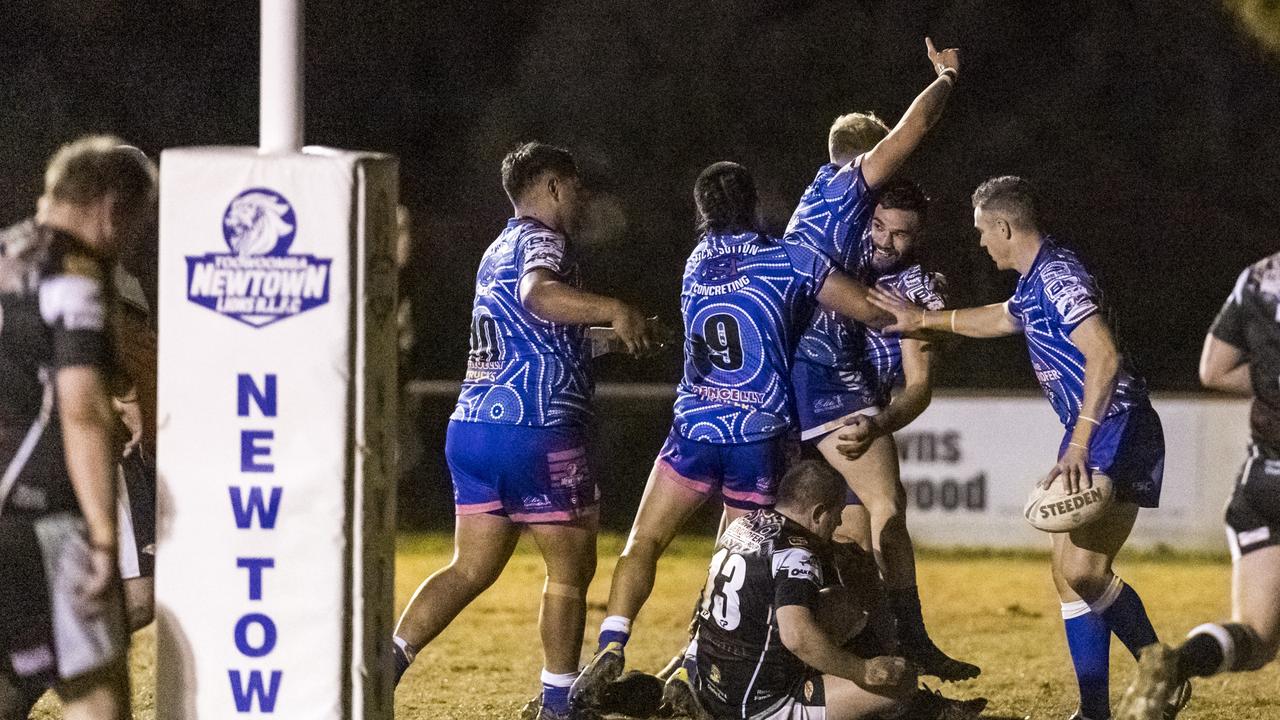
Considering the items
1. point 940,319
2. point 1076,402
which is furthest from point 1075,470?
point 940,319

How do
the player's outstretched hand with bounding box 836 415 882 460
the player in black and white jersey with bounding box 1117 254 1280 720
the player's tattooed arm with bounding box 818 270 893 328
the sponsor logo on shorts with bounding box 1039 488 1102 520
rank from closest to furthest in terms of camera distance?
the player in black and white jersey with bounding box 1117 254 1280 720
the sponsor logo on shorts with bounding box 1039 488 1102 520
the player's tattooed arm with bounding box 818 270 893 328
the player's outstretched hand with bounding box 836 415 882 460

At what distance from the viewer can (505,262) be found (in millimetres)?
6797

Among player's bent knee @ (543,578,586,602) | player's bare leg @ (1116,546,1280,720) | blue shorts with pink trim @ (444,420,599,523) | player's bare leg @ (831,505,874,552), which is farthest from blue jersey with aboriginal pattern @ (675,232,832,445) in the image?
player's bare leg @ (1116,546,1280,720)

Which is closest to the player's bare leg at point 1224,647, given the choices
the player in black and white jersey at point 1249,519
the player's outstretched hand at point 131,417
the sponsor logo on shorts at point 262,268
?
the player in black and white jersey at point 1249,519

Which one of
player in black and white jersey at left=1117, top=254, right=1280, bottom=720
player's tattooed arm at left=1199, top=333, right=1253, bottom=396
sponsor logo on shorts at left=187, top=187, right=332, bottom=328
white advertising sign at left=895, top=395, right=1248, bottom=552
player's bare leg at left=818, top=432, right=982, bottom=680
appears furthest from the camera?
white advertising sign at left=895, top=395, right=1248, bottom=552

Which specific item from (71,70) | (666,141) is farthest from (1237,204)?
(71,70)

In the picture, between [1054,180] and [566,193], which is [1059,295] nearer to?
[566,193]

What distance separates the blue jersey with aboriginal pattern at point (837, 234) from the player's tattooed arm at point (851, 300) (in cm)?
23

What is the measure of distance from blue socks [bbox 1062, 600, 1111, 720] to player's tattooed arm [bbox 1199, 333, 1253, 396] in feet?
4.58

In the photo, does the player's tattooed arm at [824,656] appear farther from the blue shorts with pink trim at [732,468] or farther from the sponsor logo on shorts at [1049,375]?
the sponsor logo on shorts at [1049,375]

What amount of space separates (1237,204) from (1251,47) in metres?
2.14

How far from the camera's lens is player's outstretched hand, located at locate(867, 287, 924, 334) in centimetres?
700

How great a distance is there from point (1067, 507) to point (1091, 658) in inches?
32.8

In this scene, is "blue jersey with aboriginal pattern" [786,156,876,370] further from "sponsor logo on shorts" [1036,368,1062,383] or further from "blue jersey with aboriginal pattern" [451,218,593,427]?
"blue jersey with aboriginal pattern" [451,218,593,427]
